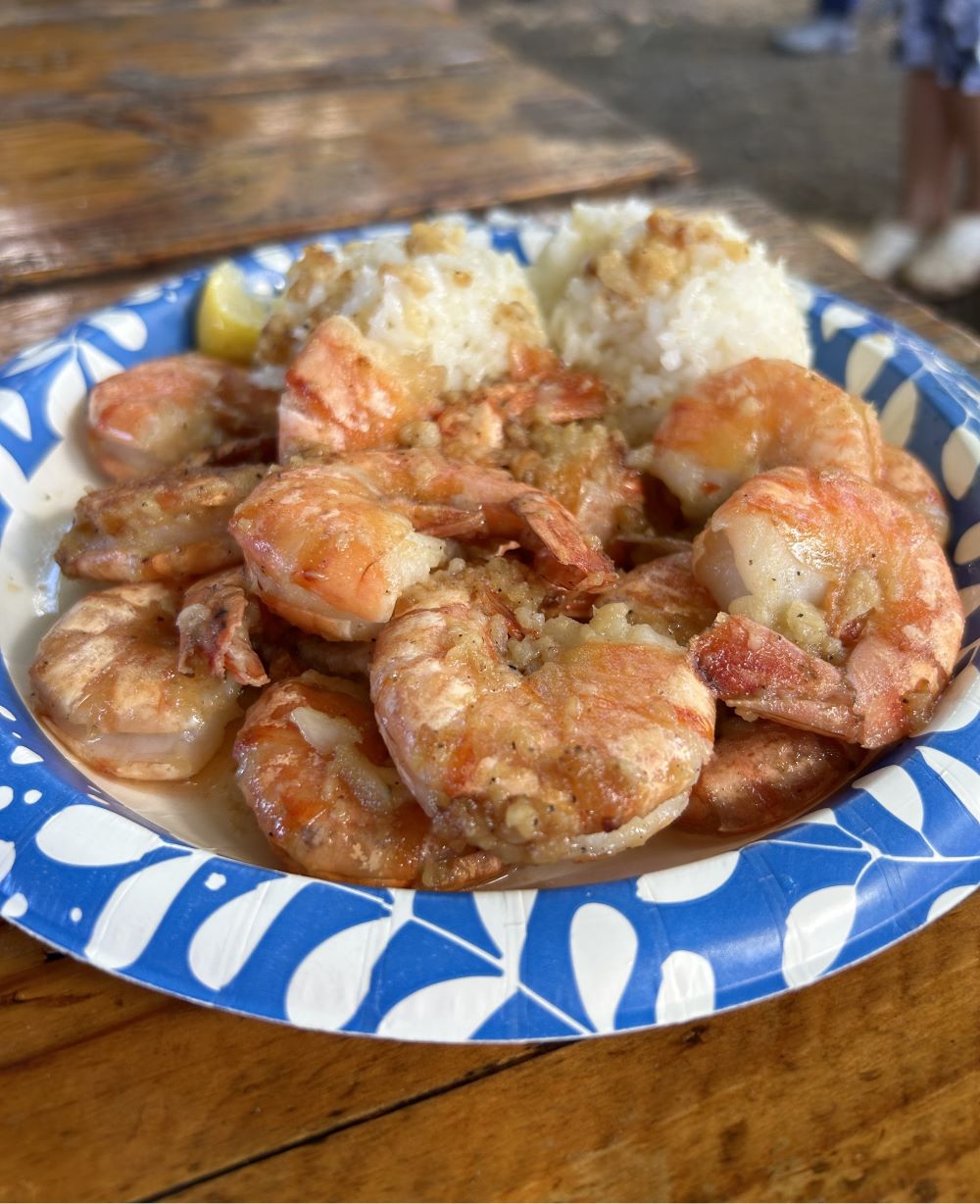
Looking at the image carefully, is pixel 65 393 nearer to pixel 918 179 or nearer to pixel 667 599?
pixel 667 599

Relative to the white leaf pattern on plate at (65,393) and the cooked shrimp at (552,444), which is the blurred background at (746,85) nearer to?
the cooked shrimp at (552,444)

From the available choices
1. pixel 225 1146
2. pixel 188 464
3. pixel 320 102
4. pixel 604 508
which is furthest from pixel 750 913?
pixel 320 102

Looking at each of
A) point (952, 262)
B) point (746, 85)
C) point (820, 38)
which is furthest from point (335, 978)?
point (820, 38)

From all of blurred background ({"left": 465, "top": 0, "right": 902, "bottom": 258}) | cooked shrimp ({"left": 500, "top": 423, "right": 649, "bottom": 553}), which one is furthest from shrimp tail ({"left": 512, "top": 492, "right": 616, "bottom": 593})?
blurred background ({"left": 465, "top": 0, "right": 902, "bottom": 258})

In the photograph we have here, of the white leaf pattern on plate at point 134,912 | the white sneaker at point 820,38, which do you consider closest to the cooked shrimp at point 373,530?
the white leaf pattern on plate at point 134,912

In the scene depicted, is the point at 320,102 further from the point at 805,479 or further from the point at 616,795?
the point at 616,795

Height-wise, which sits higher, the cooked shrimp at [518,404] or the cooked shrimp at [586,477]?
the cooked shrimp at [518,404]
